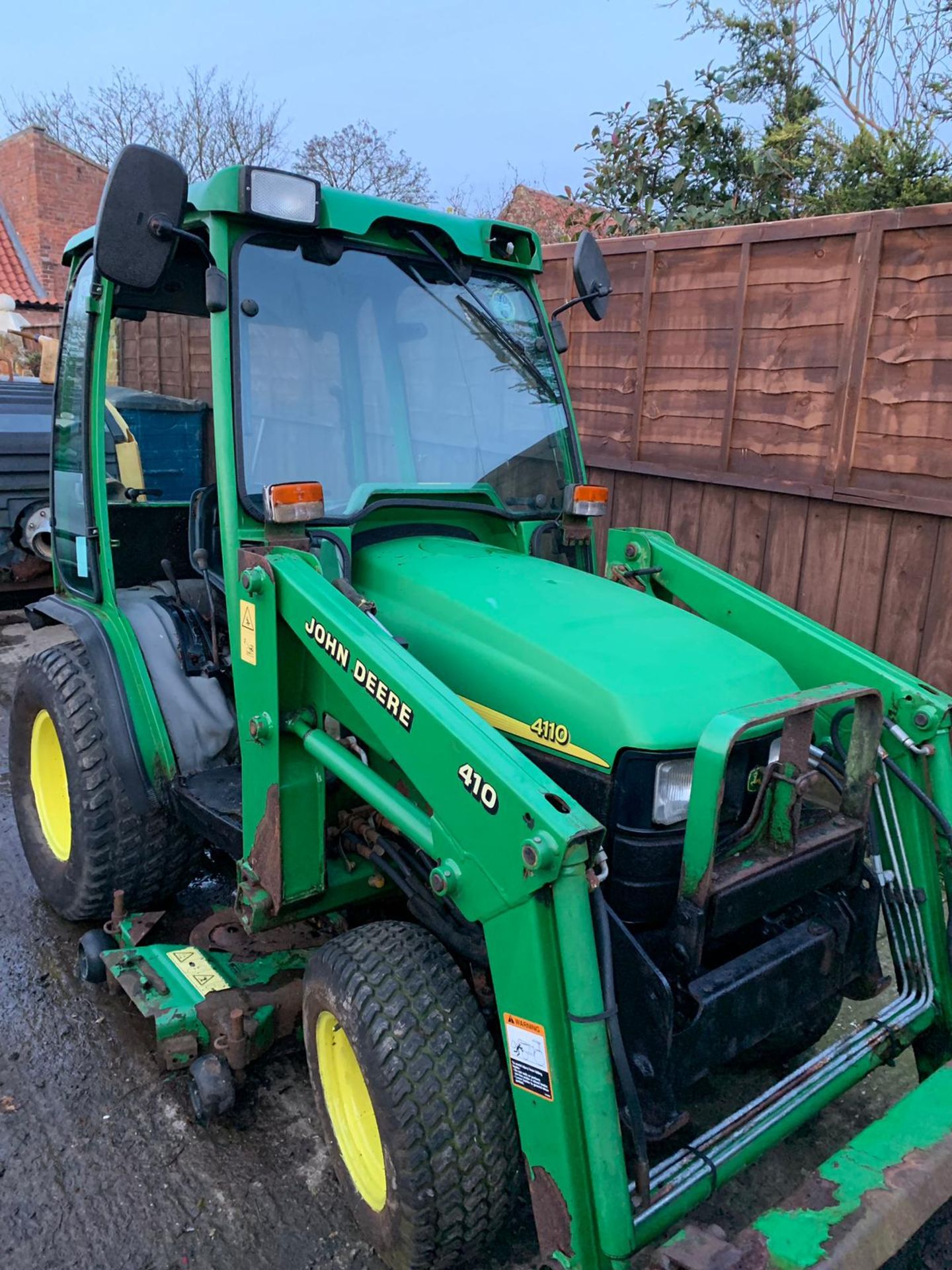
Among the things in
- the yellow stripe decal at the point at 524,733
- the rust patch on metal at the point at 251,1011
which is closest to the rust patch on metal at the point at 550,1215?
the yellow stripe decal at the point at 524,733

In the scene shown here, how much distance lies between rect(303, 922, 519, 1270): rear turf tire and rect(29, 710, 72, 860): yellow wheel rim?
1837 millimetres

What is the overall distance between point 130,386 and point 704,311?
18.2 ft

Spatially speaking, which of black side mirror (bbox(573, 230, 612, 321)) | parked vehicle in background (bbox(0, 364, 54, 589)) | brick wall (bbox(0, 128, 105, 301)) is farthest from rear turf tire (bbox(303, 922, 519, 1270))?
brick wall (bbox(0, 128, 105, 301))

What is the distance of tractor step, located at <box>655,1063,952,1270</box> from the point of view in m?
1.60

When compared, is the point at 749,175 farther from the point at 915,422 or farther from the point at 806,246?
the point at 915,422

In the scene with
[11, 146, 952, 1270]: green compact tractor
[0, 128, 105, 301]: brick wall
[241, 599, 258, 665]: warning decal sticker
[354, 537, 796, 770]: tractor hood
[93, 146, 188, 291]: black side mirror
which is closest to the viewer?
[11, 146, 952, 1270]: green compact tractor

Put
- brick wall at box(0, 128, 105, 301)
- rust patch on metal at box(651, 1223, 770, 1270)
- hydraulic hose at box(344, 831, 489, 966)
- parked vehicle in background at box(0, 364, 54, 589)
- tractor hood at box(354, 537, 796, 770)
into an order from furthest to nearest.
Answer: brick wall at box(0, 128, 105, 301), parked vehicle in background at box(0, 364, 54, 589), hydraulic hose at box(344, 831, 489, 966), tractor hood at box(354, 537, 796, 770), rust patch on metal at box(651, 1223, 770, 1270)

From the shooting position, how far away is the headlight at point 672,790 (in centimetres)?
205

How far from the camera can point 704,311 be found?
5.07 metres

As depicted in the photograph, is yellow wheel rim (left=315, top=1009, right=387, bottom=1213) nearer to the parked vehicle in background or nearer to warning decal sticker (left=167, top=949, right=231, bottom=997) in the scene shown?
warning decal sticker (left=167, top=949, right=231, bottom=997)

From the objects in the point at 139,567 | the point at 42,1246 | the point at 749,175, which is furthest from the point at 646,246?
the point at 42,1246

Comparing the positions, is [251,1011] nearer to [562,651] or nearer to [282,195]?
[562,651]

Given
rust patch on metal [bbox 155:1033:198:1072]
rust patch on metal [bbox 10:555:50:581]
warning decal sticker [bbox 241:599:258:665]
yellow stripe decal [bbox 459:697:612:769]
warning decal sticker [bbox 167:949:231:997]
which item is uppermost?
warning decal sticker [bbox 241:599:258:665]

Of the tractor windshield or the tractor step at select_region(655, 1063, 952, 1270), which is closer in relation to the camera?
the tractor step at select_region(655, 1063, 952, 1270)
